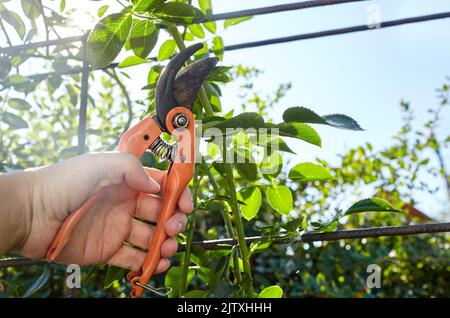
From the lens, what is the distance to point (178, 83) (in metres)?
1.05

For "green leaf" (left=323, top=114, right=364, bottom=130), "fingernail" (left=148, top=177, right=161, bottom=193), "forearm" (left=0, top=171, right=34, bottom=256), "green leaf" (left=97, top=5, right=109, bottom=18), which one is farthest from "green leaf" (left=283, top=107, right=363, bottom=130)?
"green leaf" (left=97, top=5, right=109, bottom=18)

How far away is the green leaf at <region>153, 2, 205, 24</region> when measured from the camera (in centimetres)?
104

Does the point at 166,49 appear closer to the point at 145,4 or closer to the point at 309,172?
the point at 145,4

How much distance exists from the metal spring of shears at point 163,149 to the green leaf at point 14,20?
31.3 inches

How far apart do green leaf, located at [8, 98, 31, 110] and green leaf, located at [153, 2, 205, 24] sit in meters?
0.80

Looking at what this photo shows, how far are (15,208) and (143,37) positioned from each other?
1.41 ft

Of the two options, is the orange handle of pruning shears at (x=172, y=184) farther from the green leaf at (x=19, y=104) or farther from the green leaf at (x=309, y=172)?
the green leaf at (x=19, y=104)

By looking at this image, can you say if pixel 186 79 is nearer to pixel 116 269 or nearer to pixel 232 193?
pixel 232 193

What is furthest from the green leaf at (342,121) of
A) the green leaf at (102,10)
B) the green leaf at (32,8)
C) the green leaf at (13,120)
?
the green leaf at (13,120)

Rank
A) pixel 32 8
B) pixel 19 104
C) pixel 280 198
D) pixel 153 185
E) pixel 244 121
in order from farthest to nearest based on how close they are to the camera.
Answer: pixel 19 104
pixel 32 8
pixel 280 198
pixel 153 185
pixel 244 121

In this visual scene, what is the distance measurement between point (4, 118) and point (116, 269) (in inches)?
30.3

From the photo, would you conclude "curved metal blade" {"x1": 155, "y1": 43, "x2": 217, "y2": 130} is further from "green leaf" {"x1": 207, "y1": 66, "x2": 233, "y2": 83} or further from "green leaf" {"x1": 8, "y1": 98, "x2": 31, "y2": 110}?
"green leaf" {"x1": 8, "y1": 98, "x2": 31, "y2": 110}

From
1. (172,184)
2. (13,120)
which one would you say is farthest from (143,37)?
(13,120)
